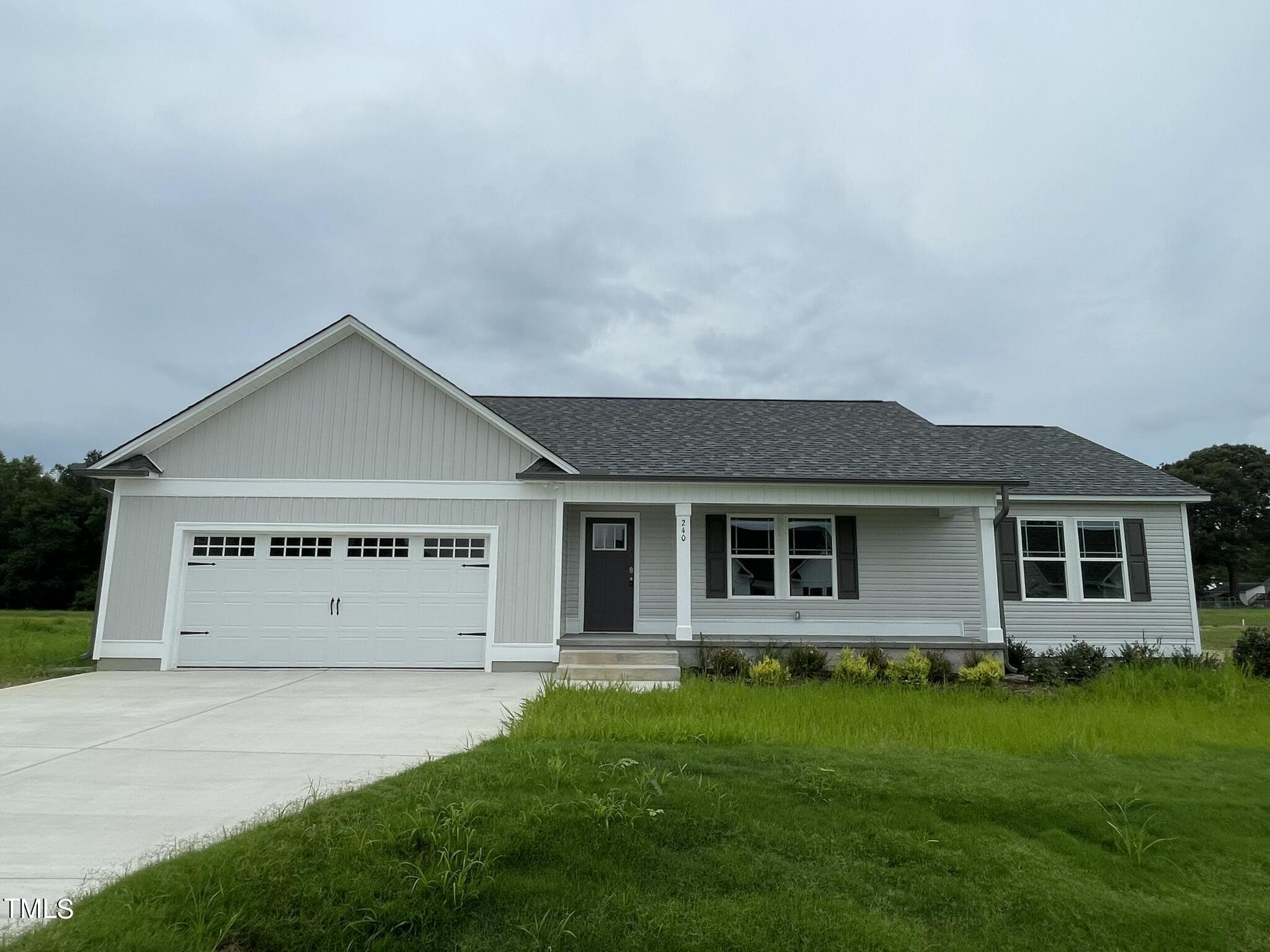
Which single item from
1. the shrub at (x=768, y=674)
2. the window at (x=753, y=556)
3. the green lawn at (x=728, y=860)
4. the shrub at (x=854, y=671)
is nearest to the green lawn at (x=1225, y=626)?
the shrub at (x=854, y=671)

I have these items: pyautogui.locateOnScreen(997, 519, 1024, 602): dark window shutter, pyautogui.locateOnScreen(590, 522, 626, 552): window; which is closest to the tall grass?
pyautogui.locateOnScreen(997, 519, 1024, 602): dark window shutter

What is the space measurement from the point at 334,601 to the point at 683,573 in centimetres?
566

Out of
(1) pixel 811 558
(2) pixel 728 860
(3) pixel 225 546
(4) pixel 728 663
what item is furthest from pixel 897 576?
(3) pixel 225 546

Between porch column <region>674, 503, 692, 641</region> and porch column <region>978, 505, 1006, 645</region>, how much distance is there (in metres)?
4.74

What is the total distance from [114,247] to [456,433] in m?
11.9

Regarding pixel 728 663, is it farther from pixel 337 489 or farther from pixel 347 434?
pixel 347 434

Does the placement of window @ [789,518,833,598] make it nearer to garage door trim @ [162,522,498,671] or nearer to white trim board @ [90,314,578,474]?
white trim board @ [90,314,578,474]

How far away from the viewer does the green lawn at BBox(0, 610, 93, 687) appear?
10.8 m

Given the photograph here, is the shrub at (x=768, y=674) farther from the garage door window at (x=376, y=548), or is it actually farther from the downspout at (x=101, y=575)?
the downspout at (x=101, y=575)

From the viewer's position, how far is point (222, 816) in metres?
4.21

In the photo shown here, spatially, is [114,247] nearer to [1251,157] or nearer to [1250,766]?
[1250,766]

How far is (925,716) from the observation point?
731 centimetres

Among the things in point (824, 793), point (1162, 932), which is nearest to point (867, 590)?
point (824, 793)

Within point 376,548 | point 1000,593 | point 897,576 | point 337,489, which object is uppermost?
point 337,489
